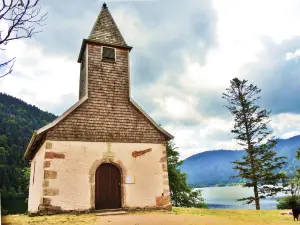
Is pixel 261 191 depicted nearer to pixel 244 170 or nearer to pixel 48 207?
pixel 244 170

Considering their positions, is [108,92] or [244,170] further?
[244,170]

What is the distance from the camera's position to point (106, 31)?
52.3 feet

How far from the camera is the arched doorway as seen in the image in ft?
40.5

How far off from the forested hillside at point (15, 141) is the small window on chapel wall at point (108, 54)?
2461cm

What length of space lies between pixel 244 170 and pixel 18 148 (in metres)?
75.7

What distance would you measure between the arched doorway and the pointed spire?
24.0 feet

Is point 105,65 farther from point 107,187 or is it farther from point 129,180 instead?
point 107,187

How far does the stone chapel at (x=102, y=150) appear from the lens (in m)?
11.6

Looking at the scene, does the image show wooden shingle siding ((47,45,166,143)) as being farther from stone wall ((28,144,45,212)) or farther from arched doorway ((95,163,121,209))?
stone wall ((28,144,45,212))

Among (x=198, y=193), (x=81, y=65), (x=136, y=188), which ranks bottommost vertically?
(x=198, y=193)

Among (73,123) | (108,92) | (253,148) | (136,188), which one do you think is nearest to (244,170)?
(253,148)

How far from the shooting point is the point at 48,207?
11039 mm

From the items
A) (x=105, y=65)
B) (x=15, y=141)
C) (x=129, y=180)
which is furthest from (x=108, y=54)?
(x=15, y=141)

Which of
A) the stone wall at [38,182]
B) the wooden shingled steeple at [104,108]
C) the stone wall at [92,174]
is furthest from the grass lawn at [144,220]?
the wooden shingled steeple at [104,108]
